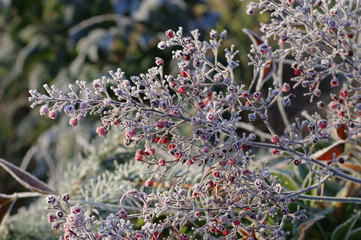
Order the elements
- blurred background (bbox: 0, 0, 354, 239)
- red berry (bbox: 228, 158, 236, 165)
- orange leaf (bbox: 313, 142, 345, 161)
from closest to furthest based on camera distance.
A: red berry (bbox: 228, 158, 236, 165), orange leaf (bbox: 313, 142, 345, 161), blurred background (bbox: 0, 0, 354, 239)

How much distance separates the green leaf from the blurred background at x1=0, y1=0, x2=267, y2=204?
892mm

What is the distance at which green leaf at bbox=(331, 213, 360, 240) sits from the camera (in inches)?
17.9

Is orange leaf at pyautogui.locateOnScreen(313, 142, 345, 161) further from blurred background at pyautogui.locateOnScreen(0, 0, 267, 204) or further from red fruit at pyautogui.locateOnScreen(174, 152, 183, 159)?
A: blurred background at pyautogui.locateOnScreen(0, 0, 267, 204)

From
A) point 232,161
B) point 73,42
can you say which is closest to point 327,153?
point 232,161

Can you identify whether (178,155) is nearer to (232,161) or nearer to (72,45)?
(232,161)

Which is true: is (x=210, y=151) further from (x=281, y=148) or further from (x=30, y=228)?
(x=30, y=228)

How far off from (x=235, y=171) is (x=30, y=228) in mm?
334

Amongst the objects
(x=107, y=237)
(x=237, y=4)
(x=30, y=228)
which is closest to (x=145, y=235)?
(x=107, y=237)

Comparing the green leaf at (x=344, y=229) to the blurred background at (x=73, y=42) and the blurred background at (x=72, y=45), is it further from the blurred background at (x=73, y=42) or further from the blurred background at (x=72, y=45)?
the blurred background at (x=73, y=42)

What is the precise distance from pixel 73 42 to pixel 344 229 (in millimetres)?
1104

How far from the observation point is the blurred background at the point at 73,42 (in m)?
1.31

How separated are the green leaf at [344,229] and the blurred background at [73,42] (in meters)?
0.89

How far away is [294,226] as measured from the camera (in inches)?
17.8

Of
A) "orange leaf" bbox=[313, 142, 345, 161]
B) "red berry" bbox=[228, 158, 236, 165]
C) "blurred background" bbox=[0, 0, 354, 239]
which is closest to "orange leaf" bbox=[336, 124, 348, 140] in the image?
"orange leaf" bbox=[313, 142, 345, 161]
